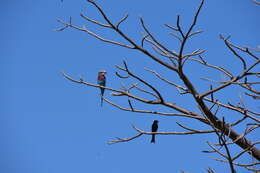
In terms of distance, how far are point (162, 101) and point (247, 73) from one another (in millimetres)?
602

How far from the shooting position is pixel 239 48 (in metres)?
3.30

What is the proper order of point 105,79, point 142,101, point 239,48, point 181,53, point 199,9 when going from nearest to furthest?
point 199,9 < point 181,53 < point 142,101 < point 239,48 < point 105,79

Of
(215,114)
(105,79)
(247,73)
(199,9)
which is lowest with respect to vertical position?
(215,114)

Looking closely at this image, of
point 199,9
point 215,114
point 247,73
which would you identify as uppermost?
point 199,9

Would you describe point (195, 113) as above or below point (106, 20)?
below

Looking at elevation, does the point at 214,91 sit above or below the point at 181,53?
below

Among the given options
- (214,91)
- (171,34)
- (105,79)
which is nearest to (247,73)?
(214,91)

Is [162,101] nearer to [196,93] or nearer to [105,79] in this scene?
[196,93]

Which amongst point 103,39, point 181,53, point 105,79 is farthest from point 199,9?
point 105,79

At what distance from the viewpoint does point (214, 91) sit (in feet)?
9.45

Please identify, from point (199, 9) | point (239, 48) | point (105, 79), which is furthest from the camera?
point (105, 79)

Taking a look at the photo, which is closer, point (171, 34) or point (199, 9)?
point (199, 9)

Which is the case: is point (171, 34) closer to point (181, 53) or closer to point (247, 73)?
point (181, 53)

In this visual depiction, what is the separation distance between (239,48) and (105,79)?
22.2 feet
